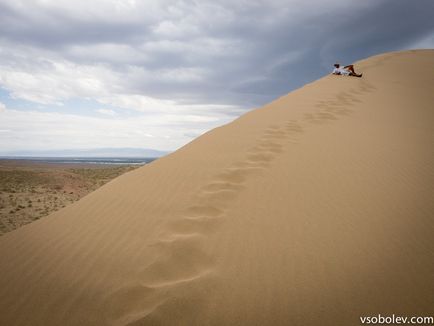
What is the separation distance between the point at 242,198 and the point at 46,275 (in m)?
2.27

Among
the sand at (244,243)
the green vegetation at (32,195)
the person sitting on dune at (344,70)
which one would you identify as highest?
the person sitting on dune at (344,70)

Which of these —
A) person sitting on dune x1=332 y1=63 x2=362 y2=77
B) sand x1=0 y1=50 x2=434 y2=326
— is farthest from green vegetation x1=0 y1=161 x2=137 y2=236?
person sitting on dune x1=332 y1=63 x2=362 y2=77

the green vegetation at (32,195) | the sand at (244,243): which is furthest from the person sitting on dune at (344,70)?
the green vegetation at (32,195)

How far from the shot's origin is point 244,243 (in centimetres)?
259

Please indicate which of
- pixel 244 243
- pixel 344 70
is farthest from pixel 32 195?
pixel 344 70

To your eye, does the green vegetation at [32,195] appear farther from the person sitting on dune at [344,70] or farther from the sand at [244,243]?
the person sitting on dune at [344,70]

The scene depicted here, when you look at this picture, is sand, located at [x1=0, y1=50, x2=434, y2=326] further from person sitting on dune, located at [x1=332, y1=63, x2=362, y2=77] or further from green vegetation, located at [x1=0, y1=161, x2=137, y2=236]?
person sitting on dune, located at [x1=332, y1=63, x2=362, y2=77]

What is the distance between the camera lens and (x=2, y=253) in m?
3.06

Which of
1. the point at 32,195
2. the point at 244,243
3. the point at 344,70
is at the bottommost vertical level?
the point at 32,195

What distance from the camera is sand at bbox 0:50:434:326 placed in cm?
194

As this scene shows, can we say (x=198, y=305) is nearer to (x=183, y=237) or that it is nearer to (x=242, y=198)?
(x=183, y=237)

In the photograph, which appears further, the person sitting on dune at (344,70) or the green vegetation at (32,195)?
the person sitting on dune at (344,70)

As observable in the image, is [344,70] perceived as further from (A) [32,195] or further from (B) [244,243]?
(A) [32,195]

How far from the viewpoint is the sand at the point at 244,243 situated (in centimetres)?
194
